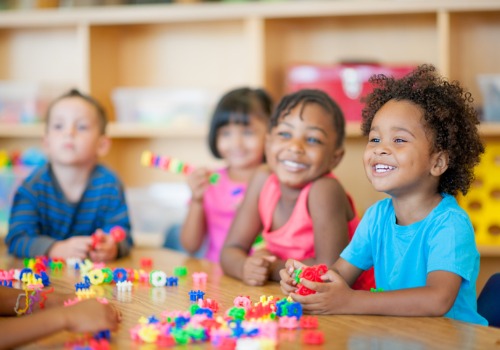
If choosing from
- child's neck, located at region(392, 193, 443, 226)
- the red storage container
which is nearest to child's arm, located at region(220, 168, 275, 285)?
child's neck, located at region(392, 193, 443, 226)

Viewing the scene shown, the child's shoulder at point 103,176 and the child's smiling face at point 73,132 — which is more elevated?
the child's smiling face at point 73,132

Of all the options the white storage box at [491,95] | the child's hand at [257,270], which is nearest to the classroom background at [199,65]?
the white storage box at [491,95]

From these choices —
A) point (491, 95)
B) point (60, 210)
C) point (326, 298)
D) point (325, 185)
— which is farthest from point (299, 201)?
Result: point (491, 95)

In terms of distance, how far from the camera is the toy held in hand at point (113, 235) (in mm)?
2143

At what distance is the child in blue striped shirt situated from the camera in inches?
91.8

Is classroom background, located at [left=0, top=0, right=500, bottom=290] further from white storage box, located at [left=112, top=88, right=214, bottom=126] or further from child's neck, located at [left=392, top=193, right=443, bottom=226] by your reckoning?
child's neck, located at [left=392, top=193, right=443, bottom=226]

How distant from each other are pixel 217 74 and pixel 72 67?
0.74m

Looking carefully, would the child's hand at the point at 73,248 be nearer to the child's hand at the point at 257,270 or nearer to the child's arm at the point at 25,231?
the child's arm at the point at 25,231

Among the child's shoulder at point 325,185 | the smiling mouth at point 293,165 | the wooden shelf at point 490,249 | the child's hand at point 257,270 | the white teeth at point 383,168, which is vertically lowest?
the wooden shelf at point 490,249

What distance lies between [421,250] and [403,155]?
19 centimetres

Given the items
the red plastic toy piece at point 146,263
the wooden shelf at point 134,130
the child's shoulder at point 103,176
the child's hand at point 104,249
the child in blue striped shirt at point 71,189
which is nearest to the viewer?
the red plastic toy piece at point 146,263

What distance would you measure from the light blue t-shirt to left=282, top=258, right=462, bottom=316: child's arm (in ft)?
0.12

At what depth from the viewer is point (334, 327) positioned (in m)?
1.24

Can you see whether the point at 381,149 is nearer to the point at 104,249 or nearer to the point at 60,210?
the point at 104,249
